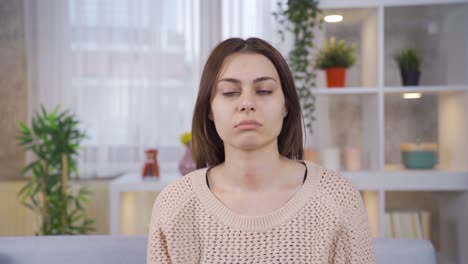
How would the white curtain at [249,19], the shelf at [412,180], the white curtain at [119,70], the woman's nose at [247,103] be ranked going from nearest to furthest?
the woman's nose at [247,103], the shelf at [412,180], the white curtain at [249,19], the white curtain at [119,70]

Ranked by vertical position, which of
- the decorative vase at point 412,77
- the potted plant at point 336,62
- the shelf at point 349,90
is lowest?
the shelf at point 349,90

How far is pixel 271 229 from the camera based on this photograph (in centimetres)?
114

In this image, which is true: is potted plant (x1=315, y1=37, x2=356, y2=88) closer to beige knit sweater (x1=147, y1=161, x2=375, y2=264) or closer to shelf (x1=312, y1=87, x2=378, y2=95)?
shelf (x1=312, y1=87, x2=378, y2=95)

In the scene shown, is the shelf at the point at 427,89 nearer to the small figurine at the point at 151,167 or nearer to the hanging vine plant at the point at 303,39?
the hanging vine plant at the point at 303,39

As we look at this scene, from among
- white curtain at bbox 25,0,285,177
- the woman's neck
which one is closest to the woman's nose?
the woman's neck

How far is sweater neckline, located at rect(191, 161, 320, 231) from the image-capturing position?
1146 millimetres

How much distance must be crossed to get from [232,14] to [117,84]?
0.89 meters

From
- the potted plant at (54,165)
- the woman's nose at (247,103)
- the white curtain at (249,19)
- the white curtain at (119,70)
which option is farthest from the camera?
the white curtain at (119,70)

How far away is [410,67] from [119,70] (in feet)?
6.17

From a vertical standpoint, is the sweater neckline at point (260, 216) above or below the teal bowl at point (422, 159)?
above

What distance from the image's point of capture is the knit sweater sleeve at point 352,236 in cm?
116

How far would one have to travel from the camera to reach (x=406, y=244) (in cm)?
146

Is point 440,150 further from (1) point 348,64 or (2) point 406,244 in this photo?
(2) point 406,244

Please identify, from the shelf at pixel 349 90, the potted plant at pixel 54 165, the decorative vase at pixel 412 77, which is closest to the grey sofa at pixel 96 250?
the shelf at pixel 349 90
